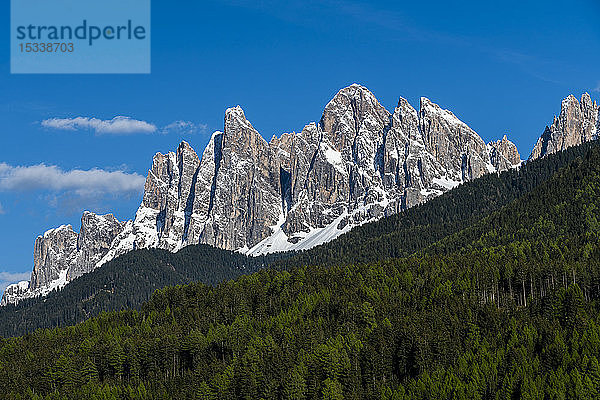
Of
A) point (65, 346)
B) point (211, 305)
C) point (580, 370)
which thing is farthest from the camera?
point (211, 305)

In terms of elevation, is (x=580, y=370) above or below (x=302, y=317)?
below

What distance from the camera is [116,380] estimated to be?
14100 cm

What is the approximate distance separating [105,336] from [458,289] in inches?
3070

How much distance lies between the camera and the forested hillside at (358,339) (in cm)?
11006

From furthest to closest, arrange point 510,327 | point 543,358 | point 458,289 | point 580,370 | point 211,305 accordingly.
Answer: point 211,305, point 458,289, point 510,327, point 543,358, point 580,370

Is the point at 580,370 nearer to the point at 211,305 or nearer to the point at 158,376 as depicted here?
the point at 158,376

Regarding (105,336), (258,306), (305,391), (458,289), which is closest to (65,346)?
(105,336)

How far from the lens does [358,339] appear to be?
5202 inches

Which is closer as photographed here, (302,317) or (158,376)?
(158,376)

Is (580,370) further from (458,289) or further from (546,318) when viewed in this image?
(458,289)

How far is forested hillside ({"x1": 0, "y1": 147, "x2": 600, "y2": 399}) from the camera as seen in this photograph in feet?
361

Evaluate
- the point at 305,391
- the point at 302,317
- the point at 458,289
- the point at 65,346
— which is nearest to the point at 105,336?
the point at 65,346

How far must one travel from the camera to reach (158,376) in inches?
5497

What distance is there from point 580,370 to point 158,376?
249 feet
